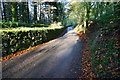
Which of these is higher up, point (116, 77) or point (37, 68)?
point (116, 77)

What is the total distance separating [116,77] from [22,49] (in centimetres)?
720

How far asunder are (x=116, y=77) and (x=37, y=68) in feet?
12.5

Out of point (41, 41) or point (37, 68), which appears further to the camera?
point (41, 41)

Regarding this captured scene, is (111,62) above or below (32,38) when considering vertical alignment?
below

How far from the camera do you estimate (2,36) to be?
6387mm

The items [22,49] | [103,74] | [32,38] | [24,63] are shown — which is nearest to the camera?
[103,74]

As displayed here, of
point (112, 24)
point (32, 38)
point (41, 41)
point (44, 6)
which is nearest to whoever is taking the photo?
point (112, 24)

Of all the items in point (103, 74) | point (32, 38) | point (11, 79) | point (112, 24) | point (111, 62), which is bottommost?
point (11, 79)

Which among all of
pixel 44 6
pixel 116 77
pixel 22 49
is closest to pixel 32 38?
pixel 22 49

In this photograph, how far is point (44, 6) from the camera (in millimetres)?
27297

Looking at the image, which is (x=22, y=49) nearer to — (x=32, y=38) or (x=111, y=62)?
(x=32, y=38)

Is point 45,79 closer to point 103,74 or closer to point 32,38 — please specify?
point 103,74

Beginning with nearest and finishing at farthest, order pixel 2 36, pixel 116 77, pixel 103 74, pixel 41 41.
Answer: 1. pixel 116 77
2. pixel 103 74
3. pixel 2 36
4. pixel 41 41

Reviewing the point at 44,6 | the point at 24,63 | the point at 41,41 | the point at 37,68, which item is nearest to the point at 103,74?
the point at 37,68
